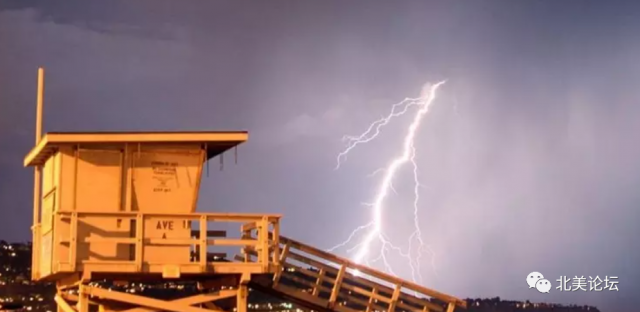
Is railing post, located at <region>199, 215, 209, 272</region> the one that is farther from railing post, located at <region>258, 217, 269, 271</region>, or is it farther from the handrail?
the handrail

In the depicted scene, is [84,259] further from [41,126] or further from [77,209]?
[41,126]

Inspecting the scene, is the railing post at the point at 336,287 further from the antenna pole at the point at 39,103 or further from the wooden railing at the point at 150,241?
the antenna pole at the point at 39,103

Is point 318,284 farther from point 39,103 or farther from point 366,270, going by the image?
point 39,103

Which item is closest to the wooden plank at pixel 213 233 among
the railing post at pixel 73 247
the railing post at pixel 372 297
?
the railing post at pixel 73 247

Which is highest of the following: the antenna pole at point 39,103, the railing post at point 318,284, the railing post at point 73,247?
the antenna pole at point 39,103

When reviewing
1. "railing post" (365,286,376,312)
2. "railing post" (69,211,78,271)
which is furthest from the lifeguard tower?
"railing post" (365,286,376,312)

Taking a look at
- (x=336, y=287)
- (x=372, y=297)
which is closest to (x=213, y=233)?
(x=336, y=287)
